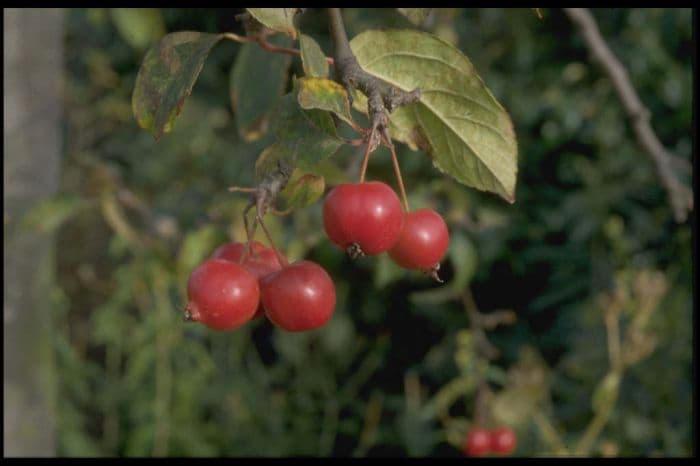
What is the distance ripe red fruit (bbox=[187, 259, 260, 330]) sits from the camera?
0.66 metres

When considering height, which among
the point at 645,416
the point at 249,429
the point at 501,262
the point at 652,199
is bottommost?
the point at 249,429

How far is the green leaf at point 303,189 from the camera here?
2.34 feet

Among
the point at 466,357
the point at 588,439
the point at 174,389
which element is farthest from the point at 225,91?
the point at 588,439

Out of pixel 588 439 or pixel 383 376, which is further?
pixel 383 376

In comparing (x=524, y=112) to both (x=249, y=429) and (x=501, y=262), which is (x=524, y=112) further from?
(x=249, y=429)

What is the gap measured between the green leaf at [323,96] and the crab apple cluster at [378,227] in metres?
0.06

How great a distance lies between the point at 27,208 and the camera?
146 cm

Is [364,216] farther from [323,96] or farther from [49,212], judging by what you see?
[49,212]

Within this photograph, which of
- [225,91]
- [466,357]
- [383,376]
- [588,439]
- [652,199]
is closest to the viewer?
[588,439]

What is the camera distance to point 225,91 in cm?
259

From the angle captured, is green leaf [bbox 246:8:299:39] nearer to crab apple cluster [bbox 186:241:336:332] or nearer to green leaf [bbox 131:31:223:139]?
green leaf [bbox 131:31:223:139]

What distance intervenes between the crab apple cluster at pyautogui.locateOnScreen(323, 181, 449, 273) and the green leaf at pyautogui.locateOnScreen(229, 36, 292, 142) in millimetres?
313

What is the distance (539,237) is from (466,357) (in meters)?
0.42

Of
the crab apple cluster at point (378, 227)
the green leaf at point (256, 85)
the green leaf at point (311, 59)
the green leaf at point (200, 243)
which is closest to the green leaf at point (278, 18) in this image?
the green leaf at point (311, 59)
